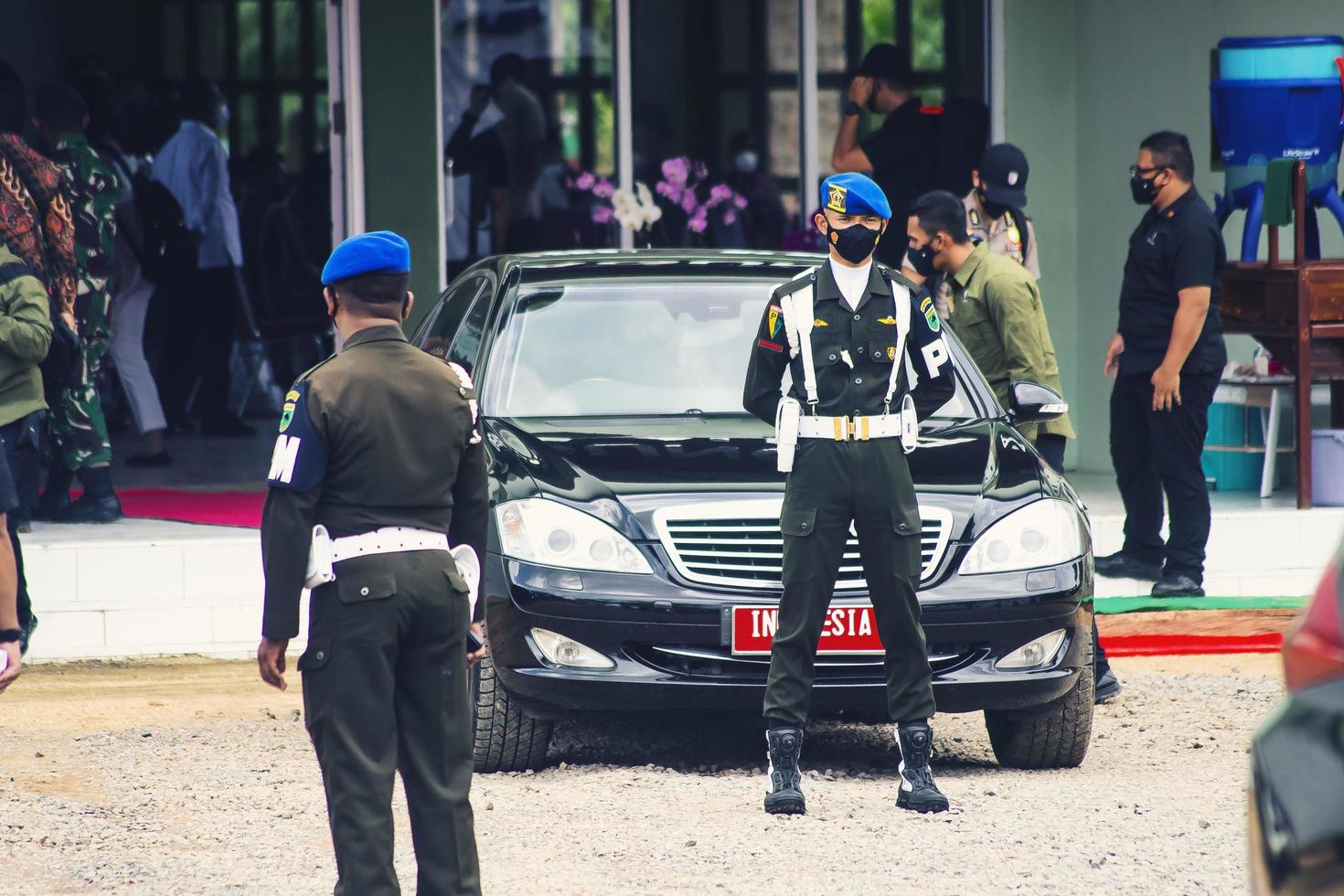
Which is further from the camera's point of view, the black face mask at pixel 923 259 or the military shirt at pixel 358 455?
the black face mask at pixel 923 259

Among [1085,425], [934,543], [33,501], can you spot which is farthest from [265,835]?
[1085,425]

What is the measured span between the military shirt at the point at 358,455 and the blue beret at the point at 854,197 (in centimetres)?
182

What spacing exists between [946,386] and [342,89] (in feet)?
20.7

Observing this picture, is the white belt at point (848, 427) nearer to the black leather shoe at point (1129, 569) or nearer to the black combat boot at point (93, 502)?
the black leather shoe at point (1129, 569)

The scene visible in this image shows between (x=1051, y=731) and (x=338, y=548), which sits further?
(x=1051, y=731)

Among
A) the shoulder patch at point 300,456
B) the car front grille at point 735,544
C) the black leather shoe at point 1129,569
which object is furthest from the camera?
the black leather shoe at point 1129,569

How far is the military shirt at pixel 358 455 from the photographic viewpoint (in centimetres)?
427

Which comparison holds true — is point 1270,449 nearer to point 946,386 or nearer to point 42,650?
point 946,386

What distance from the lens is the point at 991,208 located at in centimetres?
834

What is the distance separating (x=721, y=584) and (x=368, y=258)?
82.0 inches

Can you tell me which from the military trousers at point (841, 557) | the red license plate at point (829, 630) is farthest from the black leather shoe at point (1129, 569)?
the military trousers at point (841, 557)

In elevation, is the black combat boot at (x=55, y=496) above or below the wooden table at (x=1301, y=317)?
below

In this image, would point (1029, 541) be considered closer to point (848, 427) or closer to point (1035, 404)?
point (1035, 404)

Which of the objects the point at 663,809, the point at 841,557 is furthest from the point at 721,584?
the point at 663,809
